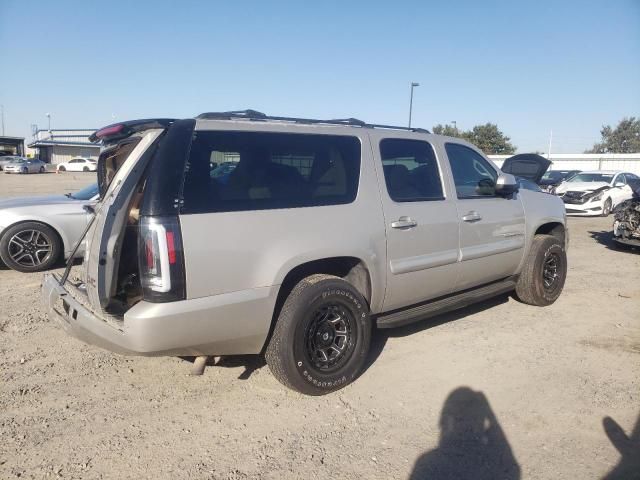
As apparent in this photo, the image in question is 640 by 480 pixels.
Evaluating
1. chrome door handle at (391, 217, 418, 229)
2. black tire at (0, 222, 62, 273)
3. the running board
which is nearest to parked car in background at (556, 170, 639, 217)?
the running board

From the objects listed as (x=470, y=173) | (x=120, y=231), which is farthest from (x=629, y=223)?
(x=120, y=231)

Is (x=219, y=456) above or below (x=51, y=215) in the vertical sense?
below

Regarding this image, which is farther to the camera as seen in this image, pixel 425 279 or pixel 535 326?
pixel 535 326

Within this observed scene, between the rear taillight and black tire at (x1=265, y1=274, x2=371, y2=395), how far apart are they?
0.78 m

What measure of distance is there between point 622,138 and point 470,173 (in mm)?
90107

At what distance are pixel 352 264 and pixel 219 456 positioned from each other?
1.64 metres

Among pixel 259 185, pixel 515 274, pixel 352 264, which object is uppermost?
pixel 259 185

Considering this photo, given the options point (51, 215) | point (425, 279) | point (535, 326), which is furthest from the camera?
point (51, 215)

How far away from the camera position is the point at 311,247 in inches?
131

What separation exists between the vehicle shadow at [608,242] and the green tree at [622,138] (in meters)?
78.7

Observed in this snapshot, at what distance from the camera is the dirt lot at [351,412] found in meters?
2.74

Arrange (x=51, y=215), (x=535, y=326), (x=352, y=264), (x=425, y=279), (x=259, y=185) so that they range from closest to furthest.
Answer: (x=259, y=185) → (x=352, y=264) → (x=425, y=279) → (x=535, y=326) → (x=51, y=215)

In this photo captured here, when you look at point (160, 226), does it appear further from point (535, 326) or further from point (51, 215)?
point (51, 215)

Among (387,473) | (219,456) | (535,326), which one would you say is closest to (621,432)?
(387,473)
